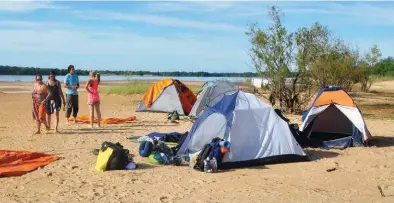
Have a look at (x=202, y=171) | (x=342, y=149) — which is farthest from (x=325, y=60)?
(x=202, y=171)

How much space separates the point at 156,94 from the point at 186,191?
11209 millimetres

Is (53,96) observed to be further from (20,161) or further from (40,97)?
(20,161)

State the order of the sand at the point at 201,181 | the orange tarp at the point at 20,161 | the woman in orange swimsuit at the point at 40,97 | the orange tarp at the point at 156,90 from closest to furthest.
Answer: the sand at the point at 201,181
the orange tarp at the point at 20,161
the woman in orange swimsuit at the point at 40,97
the orange tarp at the point at 156,90

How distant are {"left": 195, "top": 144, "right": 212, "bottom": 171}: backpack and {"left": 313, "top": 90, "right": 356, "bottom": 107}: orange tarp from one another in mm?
3832

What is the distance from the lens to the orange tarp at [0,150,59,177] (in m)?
7.72

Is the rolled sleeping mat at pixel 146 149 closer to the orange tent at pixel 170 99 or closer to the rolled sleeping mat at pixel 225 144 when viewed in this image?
the rolled sleeping mat at pixel 225 144

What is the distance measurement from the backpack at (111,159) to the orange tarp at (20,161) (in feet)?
3.59

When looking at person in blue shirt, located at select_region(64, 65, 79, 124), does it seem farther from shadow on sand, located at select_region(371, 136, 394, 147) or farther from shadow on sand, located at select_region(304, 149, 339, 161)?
shadow on sand, located at select_region(371, 136, 394, 147)

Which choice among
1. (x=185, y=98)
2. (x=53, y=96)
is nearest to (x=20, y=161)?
(x=53, y=96)

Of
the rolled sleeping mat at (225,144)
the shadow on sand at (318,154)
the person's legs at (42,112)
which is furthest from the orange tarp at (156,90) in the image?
the rolled sleeping mat at (225,144)

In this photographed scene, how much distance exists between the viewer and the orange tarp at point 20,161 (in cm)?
772

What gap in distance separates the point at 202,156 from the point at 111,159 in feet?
5.03

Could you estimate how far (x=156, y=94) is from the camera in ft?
58.7

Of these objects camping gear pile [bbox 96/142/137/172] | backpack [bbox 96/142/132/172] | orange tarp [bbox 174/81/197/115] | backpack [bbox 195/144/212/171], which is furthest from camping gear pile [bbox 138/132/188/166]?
orange tarp [bbox 174/81/197/115]
